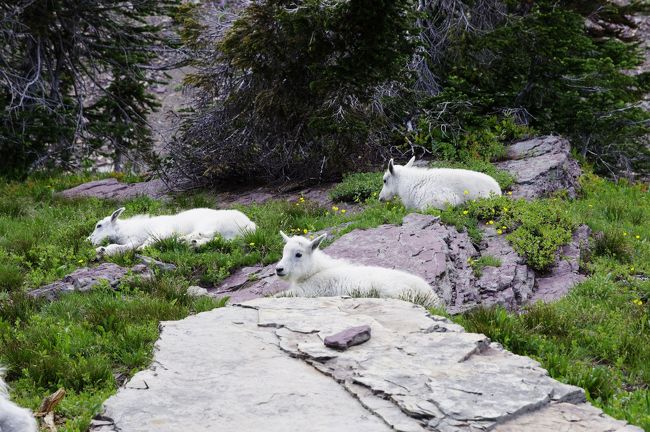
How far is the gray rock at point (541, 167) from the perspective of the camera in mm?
13505

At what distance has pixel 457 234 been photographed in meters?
10.5

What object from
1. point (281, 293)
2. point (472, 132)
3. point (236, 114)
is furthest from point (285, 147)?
point (281, 293)

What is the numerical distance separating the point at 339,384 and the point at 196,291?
400 centimetres

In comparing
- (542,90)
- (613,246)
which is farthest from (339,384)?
(542,90)

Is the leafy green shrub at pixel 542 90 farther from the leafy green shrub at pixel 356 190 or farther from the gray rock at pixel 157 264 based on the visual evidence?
the gray rock at pixel 157 264

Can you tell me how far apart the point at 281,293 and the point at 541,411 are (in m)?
4.08

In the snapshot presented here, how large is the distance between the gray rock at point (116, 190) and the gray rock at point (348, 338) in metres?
10.6

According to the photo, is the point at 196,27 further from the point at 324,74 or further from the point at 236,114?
the point at 324,74

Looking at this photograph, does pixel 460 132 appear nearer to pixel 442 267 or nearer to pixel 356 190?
pixel 356 190

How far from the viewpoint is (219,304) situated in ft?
26.4

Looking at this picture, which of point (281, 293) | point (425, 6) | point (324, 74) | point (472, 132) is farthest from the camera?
point (425, 6)

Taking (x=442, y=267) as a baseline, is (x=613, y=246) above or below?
below

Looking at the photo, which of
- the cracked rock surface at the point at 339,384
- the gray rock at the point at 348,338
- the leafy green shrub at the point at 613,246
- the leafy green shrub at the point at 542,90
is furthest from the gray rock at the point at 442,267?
the leafy green shrub at the point at 542,90

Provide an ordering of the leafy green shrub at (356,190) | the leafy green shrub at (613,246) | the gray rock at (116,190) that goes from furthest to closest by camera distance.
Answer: the gray rock at (116,190) < the leafy green shrub at (356,190) < the leafy green shrub at (613,246)
